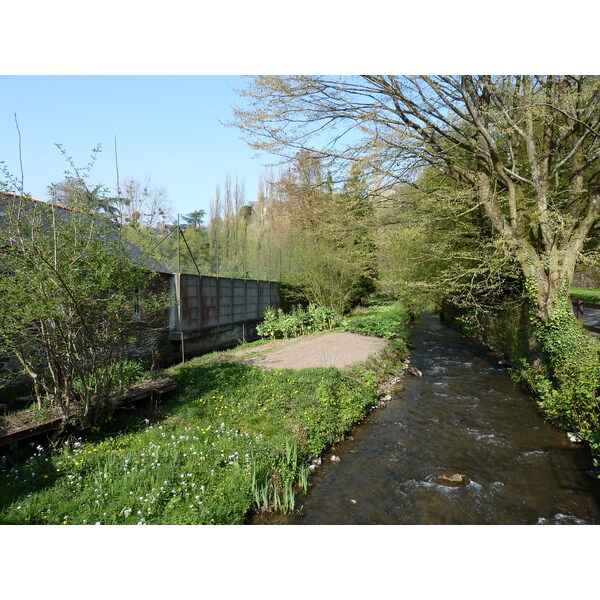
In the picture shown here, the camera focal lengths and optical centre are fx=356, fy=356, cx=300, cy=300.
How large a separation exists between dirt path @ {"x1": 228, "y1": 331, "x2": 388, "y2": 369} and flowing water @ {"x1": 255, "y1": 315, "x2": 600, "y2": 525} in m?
1.91

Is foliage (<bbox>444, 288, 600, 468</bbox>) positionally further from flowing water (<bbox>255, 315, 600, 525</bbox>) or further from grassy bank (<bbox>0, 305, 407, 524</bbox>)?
grassy bank (<bbox>0, 305, 407, 524</bbox>)

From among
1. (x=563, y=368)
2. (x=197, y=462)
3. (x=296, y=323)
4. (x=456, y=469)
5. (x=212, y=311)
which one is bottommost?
(x=456, y=469)

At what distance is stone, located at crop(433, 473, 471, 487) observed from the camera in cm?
459

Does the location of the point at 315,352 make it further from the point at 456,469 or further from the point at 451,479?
the point at 451,479

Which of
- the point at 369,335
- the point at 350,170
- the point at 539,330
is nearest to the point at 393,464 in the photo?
the point at 539,330

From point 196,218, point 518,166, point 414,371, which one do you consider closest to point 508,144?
point 518,166

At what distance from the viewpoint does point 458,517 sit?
3.96 meters

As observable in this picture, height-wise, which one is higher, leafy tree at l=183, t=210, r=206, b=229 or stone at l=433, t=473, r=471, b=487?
leafy tree at l=183, t=210, r=206, b=229

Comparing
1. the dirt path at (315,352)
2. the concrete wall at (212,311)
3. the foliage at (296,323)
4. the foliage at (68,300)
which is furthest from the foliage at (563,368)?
→ the concrete wall at (212,311)

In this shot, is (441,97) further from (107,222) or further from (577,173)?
(107,222)

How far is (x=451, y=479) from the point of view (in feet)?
15.4

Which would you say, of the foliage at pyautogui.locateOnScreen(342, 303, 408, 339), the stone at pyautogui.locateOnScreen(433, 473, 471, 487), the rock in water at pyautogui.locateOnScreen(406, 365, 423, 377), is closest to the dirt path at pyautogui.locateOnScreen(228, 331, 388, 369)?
the foliage at pyautogui.locateOnScreen(342, 303, 408, 339)

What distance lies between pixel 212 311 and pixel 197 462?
8.09m

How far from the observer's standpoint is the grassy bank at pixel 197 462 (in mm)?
3357
